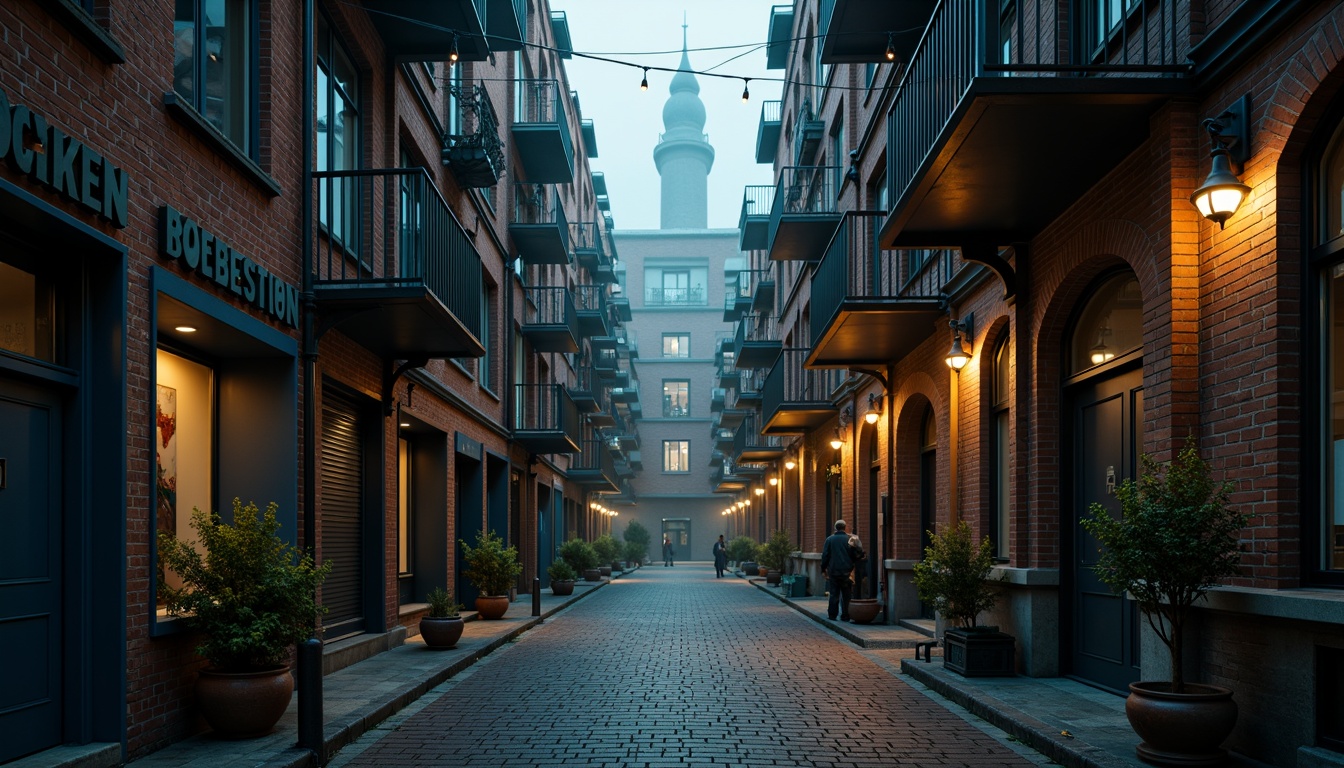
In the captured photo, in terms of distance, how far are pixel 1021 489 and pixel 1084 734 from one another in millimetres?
3929

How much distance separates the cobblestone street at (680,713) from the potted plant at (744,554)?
2398cm

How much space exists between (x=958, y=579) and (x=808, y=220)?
38.2 feet

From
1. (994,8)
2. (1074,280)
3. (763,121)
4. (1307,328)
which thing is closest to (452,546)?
(1074,280)

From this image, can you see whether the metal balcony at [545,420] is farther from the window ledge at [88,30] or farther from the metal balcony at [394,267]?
the window ledge at [88,30]

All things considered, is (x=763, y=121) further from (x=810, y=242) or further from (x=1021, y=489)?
(x=1021, y=489)

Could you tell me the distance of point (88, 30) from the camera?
21.5 feet

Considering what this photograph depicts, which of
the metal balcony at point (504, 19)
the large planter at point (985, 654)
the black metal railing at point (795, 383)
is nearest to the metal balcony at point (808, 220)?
the black metal railing at point (795, 383)

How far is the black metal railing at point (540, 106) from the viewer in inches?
938

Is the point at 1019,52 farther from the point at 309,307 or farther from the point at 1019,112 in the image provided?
the point at 309,307

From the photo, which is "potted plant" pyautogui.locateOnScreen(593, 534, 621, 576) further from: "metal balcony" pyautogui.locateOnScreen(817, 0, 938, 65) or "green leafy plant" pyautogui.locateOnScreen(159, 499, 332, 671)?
"green leafy plant" pyautogui.locateOnScreen(159, 499, 332, 671)

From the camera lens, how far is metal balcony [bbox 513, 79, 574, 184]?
22.7 metres

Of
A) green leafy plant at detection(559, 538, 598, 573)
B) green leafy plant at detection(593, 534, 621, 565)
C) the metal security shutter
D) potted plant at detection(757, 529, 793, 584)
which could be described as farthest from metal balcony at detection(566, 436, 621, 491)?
the metal security shutter

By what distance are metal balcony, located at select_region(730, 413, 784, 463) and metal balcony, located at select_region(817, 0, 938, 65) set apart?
751 inches

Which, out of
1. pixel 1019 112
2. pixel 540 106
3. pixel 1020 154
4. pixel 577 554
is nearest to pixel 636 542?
pixel 577 554
